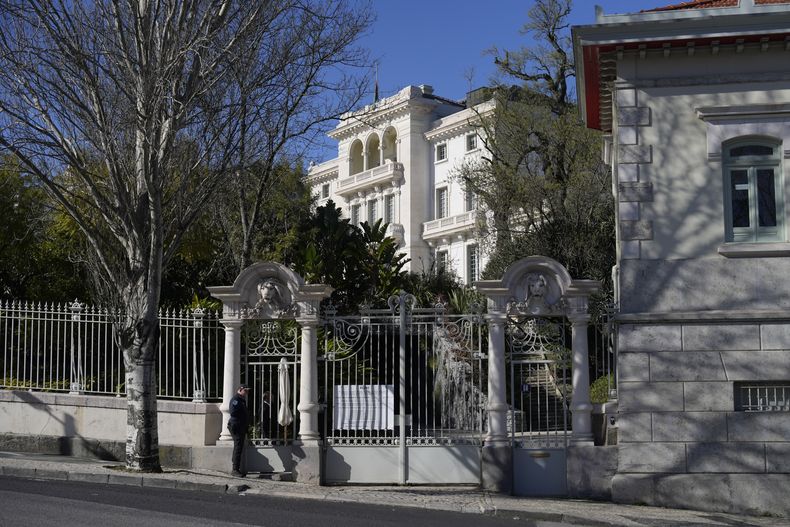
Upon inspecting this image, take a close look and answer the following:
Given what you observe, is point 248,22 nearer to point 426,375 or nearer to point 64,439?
point 426,375

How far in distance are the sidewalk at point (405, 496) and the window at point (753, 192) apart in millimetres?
3915

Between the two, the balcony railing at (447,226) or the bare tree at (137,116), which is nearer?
the bare tree at (137,116)

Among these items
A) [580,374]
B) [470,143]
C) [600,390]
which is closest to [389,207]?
[470,143]

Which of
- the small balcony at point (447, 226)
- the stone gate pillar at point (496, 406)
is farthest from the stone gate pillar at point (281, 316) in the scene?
the small balcony at point (447, 226)

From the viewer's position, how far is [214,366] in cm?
1772

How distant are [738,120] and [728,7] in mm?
1555

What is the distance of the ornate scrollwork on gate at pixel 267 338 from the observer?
15766mm

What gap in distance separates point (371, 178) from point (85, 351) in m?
48.9

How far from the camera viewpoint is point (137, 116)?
1508 cm

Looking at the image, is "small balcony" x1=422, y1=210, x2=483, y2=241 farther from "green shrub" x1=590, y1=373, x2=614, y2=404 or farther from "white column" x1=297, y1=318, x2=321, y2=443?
"white column" x1=297, y1=318, x2=321, y2=443

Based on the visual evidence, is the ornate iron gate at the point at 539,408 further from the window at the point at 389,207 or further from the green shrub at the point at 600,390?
the window at the point at 389,207

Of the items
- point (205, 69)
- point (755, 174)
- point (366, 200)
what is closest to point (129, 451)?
point (205, 69)

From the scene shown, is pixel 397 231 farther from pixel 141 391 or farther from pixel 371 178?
pixel 141 391

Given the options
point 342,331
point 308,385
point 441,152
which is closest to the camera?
point 308,385
